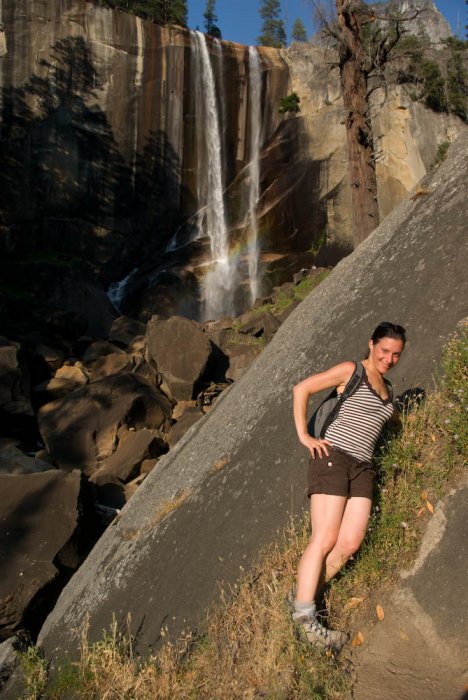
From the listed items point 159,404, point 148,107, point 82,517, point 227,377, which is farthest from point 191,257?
point 82,517

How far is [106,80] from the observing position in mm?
28500

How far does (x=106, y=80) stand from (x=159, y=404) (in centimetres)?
2157

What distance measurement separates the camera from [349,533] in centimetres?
358

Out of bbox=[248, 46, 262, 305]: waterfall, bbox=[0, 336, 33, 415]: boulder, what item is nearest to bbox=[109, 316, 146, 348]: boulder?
bbox=[0, 336, 33, 415]: boulder

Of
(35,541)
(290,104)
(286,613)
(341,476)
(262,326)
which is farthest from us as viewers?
(290,104)

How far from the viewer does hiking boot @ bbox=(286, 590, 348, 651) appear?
11.0ft

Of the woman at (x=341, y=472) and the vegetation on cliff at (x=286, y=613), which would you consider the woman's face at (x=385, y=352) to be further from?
the vegetation on cliff at (x=286, y=613)

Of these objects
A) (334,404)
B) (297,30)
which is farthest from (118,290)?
(297,30)

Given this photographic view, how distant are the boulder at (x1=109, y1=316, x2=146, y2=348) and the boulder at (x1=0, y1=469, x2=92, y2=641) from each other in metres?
9.62

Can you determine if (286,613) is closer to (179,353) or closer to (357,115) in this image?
(179,353)

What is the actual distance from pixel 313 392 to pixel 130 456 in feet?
21.6

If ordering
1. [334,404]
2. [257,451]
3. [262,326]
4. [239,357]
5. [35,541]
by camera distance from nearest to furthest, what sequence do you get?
[334,404], [257,451], [35,541], [239,357], [262,326]

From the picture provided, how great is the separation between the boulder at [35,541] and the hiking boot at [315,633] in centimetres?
351

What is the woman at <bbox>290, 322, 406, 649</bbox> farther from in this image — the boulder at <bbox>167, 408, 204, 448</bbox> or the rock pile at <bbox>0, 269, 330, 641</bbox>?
the boulder at <bbox>167, 408, 204, 448</bbox>
